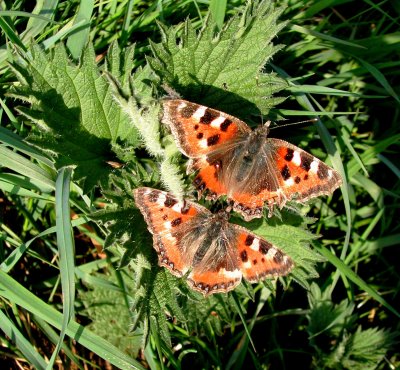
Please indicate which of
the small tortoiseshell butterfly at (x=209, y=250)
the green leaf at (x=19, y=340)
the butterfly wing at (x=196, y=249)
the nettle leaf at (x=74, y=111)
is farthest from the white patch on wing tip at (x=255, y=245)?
the green leaf at (x=19, y=340)

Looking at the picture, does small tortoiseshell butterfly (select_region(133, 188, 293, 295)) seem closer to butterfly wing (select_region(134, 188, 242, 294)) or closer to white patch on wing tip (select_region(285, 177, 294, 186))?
butterfly wing (select_region(134, 188, 242, 294))

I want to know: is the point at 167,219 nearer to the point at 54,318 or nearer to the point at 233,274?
the point at 233,274

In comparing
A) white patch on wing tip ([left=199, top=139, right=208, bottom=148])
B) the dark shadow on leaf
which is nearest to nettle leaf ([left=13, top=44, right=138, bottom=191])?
the dark shadow on leaf

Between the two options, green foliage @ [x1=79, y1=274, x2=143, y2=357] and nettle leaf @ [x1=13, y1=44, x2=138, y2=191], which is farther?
green foliage @ [x1=79, y1=274, x2=143, y2=357]

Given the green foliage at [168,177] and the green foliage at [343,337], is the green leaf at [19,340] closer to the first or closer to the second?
the green foliage at [168,177]

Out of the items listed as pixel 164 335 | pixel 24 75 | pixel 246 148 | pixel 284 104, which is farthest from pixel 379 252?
pixel 24 75

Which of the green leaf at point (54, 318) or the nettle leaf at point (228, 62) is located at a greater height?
the nettle leaf at point (228, 62)

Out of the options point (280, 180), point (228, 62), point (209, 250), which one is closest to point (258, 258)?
point (209, 250)

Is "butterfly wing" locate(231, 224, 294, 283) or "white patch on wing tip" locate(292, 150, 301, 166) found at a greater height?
"white patch on wing tip" locate(292, 150, 301, 166)
